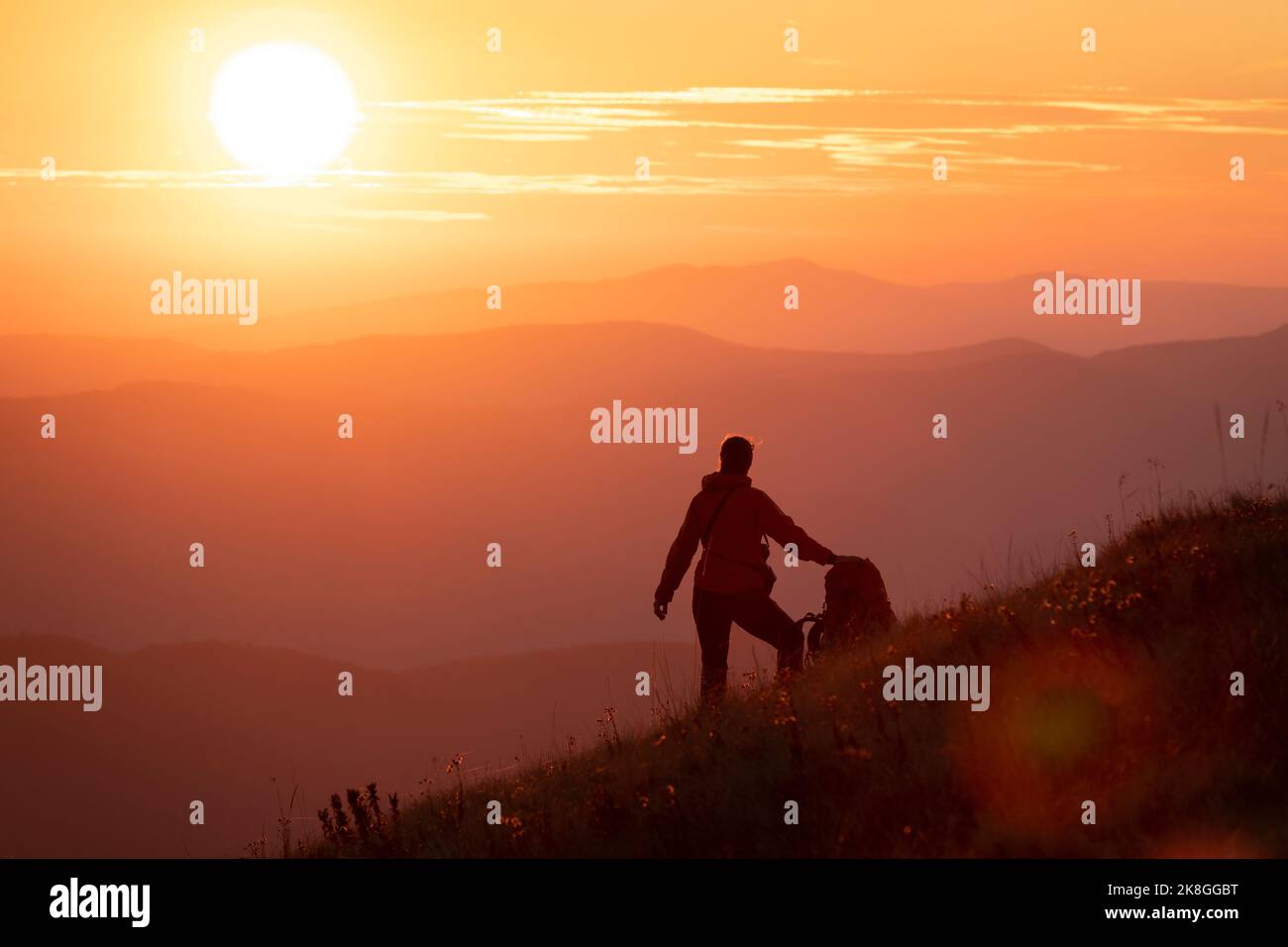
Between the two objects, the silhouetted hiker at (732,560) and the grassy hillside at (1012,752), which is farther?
the silhouetted hiker at (732,560)

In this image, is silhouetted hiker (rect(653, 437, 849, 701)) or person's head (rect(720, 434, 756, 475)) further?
person's head (rect(720, 434, 756, 475))

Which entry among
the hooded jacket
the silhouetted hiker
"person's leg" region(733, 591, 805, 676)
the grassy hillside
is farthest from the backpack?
the grassy hillside

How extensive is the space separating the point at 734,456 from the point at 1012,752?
14.5ft

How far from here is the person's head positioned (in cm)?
1093

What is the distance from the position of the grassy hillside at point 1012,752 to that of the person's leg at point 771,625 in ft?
2.87

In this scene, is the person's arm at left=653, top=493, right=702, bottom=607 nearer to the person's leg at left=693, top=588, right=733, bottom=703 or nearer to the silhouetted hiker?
the silhouetted hiker

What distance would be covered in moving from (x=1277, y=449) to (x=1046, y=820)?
17.0 ft

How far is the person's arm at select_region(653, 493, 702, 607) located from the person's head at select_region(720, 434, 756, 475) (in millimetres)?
346

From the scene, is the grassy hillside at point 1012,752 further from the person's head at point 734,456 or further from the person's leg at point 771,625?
the person's head at point 734,456

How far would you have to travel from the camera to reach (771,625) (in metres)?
10.9

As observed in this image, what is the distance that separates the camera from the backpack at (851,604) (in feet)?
37.2

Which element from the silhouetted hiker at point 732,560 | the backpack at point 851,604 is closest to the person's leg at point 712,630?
the silhouetted hiker at point 732,560
